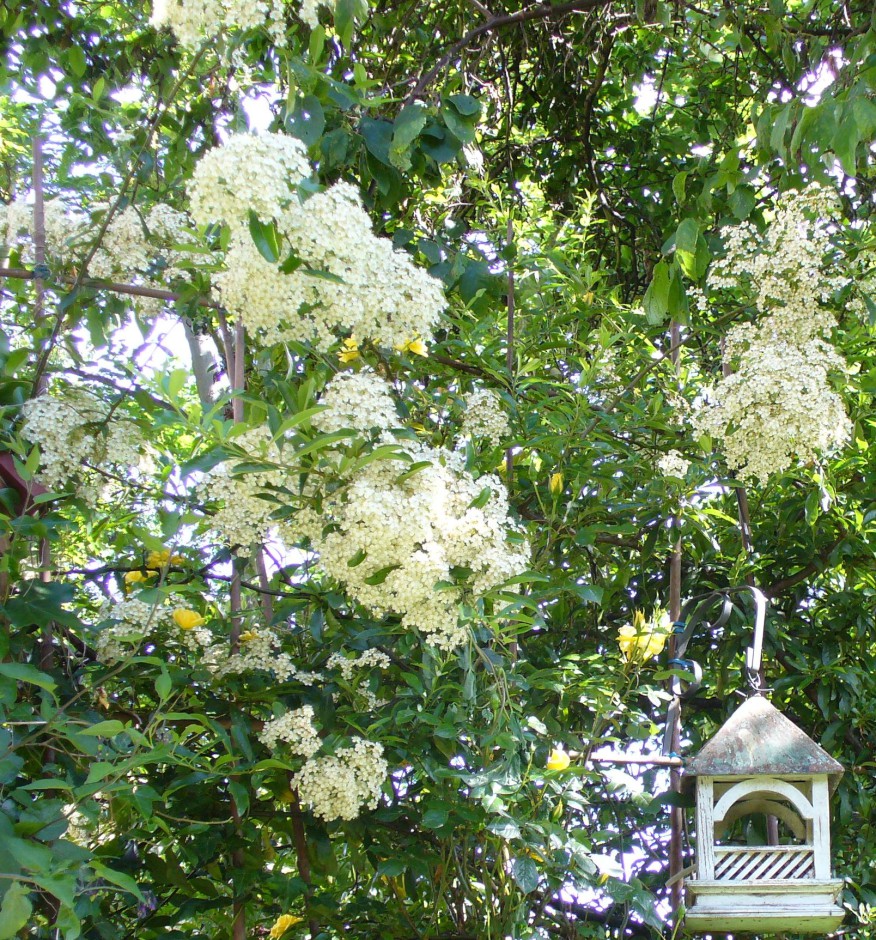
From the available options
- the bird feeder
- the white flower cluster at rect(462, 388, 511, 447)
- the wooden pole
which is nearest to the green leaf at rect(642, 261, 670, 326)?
the white flower cluster at rect(462, 388, 511, 447)

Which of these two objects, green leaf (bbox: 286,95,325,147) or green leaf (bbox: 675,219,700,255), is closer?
green leaf (bbox: 675,219,700,255)

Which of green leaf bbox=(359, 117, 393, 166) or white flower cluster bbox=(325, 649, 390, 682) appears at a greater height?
green leaf bbox=(359, 117, 393, 166)

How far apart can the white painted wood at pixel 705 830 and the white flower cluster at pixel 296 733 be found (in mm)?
641

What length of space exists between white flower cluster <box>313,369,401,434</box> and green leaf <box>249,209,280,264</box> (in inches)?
8.6

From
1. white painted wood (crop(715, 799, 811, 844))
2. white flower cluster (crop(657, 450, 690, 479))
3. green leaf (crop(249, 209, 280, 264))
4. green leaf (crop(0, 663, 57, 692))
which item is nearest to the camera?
green leaf (crop(249, 209, 280, 264))

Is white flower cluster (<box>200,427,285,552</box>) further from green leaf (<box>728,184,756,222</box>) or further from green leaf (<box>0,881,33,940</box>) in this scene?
green leaf (<box>728,184,756,222</box>)

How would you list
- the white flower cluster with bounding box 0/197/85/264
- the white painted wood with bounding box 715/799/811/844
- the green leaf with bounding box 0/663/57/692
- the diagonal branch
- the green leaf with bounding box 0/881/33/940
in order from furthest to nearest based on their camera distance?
the diagonal branch < the white flower cluster with bounding box 0/197/85/264 < the white painted wood with bounding box 715/799/811/844 < the green leaf with bounding box 0/663/57/692 < the green leaf with bounding box 0/881/33/940

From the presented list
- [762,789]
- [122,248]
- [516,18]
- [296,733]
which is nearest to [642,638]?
[762,789]

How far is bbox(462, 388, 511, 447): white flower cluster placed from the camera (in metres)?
2.22

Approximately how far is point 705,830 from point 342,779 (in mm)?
602

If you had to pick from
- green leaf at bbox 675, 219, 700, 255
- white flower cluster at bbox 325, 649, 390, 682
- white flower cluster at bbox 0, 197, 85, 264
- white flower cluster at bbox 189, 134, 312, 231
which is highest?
white flower cluster at bbox 0, 197, 85, 264

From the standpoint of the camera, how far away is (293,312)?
162 cm

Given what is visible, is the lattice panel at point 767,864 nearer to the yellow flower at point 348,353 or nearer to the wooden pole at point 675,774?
the wooden pole at point 675,774

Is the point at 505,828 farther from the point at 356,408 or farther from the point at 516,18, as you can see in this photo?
the point at 516,18
